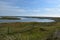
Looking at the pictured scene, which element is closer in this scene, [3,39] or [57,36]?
[3,39]

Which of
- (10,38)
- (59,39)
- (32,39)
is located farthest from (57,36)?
(10,38)

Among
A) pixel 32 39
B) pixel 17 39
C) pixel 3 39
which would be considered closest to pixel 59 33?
pixel 32 39

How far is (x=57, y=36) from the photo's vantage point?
38.8 ft

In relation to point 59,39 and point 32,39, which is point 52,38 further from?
point 32,39

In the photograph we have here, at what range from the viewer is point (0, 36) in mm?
11078

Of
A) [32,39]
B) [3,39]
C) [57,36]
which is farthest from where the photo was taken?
[32,39]

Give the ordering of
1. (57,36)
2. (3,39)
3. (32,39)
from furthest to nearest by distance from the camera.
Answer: (32,39)
(57,36)
(3,39)

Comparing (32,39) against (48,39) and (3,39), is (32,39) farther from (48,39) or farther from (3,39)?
(3,39)

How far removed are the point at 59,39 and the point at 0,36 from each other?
Answer: 4223mm

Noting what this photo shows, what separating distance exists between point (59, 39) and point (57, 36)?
39 centimetres

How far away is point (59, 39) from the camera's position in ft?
37.7

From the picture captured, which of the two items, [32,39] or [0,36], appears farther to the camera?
[32,39]

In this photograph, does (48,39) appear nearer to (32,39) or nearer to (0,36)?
(32,39)

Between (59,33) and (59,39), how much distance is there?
890 mm
